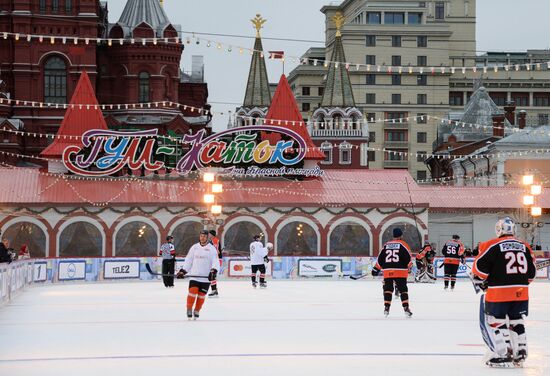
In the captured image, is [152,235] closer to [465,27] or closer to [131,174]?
[131,174]

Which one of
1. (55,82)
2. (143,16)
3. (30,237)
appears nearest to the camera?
(30,237)

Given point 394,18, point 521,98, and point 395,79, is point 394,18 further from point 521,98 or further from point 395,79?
point 521,98

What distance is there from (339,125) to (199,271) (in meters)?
91.5

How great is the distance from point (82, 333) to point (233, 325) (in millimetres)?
3007

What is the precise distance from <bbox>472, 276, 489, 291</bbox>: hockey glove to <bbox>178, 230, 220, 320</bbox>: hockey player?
9.12 m

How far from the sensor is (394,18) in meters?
152

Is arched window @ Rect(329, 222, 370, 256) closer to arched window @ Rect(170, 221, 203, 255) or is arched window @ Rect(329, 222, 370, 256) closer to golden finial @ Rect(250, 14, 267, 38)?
arched window @ Rect(170, 221, 203, 255)

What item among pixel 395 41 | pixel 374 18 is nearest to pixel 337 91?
pixel 395 41

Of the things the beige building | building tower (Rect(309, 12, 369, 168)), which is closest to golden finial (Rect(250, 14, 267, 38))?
building tower (Rect(309, 12, 369, 168))

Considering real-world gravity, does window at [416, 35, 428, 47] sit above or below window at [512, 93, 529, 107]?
above

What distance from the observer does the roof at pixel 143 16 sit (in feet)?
311

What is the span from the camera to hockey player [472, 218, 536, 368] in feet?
50.2

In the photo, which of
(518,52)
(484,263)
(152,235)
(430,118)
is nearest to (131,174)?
(152,235)

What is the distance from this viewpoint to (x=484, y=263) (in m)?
16.0
